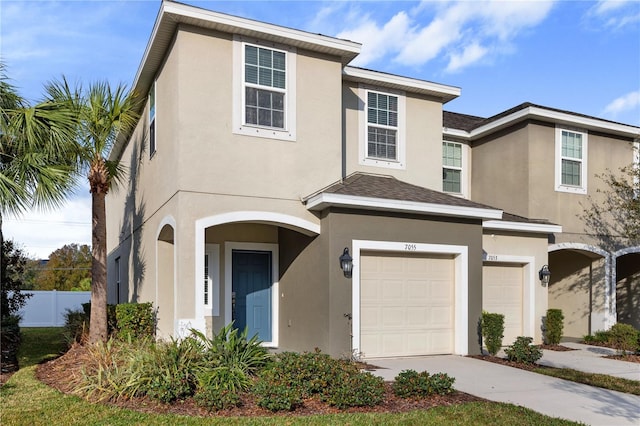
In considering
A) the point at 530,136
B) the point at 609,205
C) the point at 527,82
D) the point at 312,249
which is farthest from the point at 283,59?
the point at 609,205

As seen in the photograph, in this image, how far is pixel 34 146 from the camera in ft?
33.9

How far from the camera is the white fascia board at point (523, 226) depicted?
14.6 metres

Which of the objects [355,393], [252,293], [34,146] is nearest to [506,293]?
[252,293]

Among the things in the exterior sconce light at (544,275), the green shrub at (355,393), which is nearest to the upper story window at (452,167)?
the exterior sconce light at (544,275)

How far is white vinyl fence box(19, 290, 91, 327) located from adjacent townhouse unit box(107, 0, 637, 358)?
1347 cm

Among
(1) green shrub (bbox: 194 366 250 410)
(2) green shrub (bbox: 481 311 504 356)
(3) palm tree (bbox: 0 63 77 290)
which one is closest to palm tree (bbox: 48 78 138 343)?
(3) palm tree (bbox: 0 63 77 290)

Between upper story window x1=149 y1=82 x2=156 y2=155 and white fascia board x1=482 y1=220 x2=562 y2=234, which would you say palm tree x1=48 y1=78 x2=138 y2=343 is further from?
white fascia board x1=482 y1=220 x2=562 y2=234

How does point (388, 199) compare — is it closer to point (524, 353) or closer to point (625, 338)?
point (524, 353)

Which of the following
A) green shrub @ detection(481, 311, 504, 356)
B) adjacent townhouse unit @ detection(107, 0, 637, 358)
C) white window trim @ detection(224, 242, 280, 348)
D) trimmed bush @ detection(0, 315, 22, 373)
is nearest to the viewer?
trimmed bush @ detection(0, 315, 22, 373)

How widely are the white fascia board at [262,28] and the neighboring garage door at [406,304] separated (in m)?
4.73

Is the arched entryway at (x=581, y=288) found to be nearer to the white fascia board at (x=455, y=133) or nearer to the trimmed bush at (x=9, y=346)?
the white fascia board at (x=455, y=133)

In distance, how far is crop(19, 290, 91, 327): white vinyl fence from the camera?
26516 millimetres

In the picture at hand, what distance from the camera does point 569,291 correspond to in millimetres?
17906

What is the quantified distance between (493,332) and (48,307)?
22.2m
